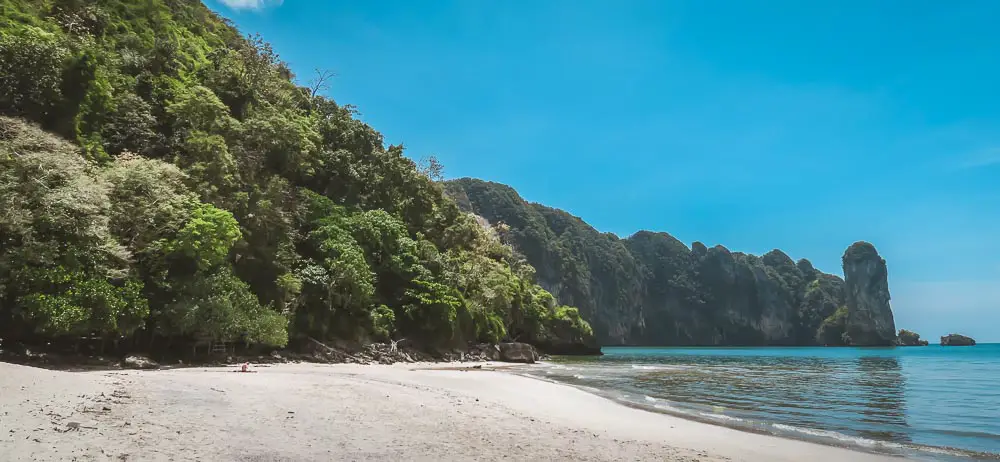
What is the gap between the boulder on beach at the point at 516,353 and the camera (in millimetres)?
43938

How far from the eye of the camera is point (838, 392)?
2250 centimetres

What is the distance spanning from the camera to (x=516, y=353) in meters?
44.4

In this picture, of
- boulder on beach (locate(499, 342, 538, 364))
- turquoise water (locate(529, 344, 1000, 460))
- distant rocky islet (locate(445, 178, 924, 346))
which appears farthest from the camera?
distant rocky islet (locate(445, 178, 924, 346))

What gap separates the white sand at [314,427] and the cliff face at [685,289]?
130 m

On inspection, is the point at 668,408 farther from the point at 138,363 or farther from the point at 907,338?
the point at 907,338

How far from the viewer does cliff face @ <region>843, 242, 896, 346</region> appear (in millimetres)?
141375

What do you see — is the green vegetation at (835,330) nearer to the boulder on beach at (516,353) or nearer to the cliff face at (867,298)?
the cliff face at (867,298)

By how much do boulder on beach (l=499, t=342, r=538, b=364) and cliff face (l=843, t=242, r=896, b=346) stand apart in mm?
134862

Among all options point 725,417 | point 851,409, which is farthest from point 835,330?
point 725,417

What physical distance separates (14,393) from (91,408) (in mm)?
1382

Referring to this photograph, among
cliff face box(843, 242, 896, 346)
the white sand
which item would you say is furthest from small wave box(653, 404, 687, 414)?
cliff face box(843, 242, 896, 346)

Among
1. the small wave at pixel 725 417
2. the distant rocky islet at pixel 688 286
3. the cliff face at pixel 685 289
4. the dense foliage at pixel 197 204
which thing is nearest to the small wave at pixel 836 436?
the small wave at pixel 725 417

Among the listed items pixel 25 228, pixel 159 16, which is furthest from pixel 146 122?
pixel 159 16

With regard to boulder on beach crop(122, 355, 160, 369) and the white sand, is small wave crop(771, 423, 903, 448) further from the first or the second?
boulder on beach crop(122, 355, 160, 369)
